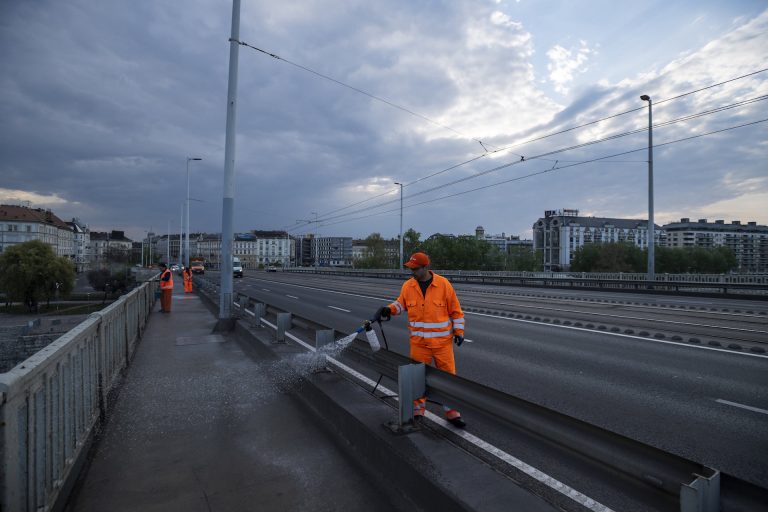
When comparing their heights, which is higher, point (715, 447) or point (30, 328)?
point (715, 447)

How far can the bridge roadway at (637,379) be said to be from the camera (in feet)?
12.8

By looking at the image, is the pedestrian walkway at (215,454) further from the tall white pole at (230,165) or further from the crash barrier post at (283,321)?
→ the tall white pole at (230,165)

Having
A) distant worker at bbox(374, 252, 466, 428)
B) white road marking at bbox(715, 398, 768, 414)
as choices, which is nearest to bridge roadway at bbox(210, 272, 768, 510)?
white road marking at bbox(715, 398, 768, 414)

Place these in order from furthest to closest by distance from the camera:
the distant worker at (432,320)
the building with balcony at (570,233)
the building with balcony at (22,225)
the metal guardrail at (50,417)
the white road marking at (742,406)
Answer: the building with balcony at (570,233) → the building with balcony at (22,225) → the white road marking at (742,406) → the distant worker at (432,320) → the metal guardrail at (50,417)

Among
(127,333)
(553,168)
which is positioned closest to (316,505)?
(127,333)

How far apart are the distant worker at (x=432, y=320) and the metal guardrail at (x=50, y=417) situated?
9.40ft

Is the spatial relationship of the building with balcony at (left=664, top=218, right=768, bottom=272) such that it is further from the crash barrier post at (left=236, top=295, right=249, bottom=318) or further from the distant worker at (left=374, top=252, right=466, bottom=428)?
the distant worker at (left=374, top=252, right=466, bottom=428)

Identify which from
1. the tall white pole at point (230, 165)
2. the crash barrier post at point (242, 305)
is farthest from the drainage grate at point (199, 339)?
the crash barrier post at point (242, 305)

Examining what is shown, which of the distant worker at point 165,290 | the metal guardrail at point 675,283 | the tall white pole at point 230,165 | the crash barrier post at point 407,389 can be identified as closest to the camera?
the crash barrier post at point 407,389

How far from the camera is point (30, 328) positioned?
2880cm

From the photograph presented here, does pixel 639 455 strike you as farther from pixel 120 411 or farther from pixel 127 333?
pixel 127 333

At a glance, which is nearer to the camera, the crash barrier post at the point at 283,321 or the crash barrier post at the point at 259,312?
the crash barrier post at the point at 283,321

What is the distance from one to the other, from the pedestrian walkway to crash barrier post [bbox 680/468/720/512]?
200cm

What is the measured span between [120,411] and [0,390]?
3.43 metres
